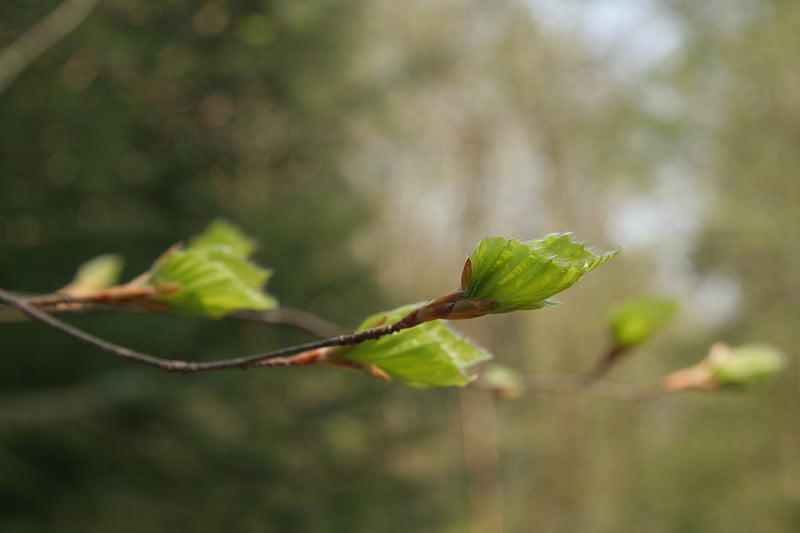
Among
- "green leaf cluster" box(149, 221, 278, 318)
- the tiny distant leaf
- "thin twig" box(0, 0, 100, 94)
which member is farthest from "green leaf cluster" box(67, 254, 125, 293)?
"thin twig" box(0, 0, 100, 94)

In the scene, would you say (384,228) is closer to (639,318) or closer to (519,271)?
(639,318)

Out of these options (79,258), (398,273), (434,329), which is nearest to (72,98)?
(79,258)

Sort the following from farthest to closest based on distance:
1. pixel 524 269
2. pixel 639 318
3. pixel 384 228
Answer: pixel 384 228, pixel 639 318, pixel 524 269

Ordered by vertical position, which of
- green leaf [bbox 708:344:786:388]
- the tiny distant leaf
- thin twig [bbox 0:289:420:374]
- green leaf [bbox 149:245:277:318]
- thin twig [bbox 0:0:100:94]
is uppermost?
thin twig [bbox 0:0:100:94]

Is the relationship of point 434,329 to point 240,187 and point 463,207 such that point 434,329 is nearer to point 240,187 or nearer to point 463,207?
point 240,187

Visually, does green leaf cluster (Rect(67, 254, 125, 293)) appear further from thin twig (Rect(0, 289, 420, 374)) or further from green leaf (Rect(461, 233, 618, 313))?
green leaf (Rect(461, 233, 618, 313))

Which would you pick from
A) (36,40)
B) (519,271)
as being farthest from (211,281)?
(36,40)
